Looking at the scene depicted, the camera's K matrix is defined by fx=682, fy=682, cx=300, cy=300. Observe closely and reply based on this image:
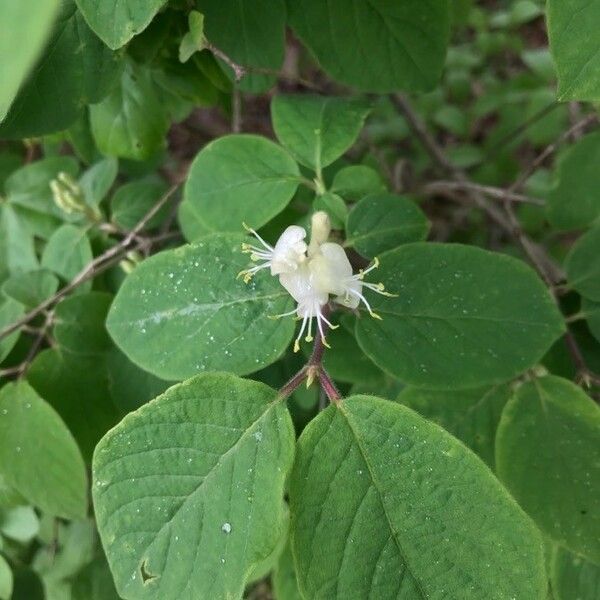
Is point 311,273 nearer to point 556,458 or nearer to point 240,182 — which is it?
point 240,182

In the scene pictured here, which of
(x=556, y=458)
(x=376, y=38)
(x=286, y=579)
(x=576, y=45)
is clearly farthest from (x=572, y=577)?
(x=376, y=38)

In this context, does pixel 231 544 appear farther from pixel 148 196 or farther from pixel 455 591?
pixel 148 196

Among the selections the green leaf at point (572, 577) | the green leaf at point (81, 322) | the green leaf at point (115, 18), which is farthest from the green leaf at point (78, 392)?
the green leaf at point (572, 577)

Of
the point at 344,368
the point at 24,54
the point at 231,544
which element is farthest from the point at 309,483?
the point at 24,54

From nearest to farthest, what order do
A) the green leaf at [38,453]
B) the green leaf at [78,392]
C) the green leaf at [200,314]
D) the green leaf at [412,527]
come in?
the green leaf at [412,527] → the green leaf at [200,314] → the green leaf at [38,453] → the green leaf at [78,392]

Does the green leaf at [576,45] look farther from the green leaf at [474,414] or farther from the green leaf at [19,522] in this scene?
the green leaf at [19,522]

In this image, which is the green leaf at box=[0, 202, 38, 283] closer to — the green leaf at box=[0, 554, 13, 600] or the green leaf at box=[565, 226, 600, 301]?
the green leaf at box=[0, 554, 13, 600]
